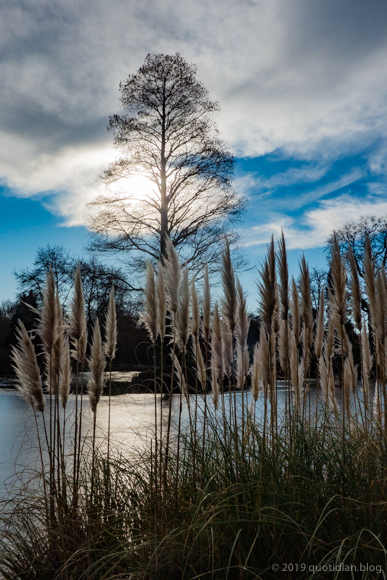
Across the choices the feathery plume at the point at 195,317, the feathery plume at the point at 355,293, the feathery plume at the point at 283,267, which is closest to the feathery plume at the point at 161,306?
the feathery plume at the point at 195,317

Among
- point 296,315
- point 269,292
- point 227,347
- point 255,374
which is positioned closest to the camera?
point 269,292

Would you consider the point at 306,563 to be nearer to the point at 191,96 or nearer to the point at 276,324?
the point at 276,324

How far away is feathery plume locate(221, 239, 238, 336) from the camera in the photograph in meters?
2.39

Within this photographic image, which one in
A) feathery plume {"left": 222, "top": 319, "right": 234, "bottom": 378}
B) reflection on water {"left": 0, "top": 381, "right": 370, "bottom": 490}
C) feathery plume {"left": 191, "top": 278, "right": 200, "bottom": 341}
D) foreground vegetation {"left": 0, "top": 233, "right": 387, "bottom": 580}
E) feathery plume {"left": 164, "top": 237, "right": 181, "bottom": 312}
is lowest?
reflection on water {"left": 0, "top": 381, "right": 370, "bottom": 490}

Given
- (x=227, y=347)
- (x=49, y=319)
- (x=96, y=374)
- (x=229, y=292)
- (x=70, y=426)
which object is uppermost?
(x=229, y=292)

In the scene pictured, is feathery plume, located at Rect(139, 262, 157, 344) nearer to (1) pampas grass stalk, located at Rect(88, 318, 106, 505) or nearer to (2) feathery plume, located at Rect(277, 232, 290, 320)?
(1) pampas grass stalk, located at Rect(88, 318, 106, 505)

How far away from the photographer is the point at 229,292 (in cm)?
242

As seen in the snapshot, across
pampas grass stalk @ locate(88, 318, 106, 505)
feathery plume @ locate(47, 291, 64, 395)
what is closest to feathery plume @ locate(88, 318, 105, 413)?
pampas grass stalk @ locate(88, 318, 106, 505)

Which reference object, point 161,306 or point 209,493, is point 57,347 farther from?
point 209,493

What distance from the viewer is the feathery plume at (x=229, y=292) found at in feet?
7.85

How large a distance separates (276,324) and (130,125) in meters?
12.7

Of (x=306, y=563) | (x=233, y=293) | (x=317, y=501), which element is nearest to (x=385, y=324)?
(x=233, y=293)

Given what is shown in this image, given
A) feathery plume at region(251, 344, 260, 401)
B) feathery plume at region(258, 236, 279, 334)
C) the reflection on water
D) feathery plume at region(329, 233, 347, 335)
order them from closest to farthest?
feathery plume at region(258, 236, 279, 334) → feathery plume at region(329, 233, 347, 335) → feathery plume at region(251, 344, 260, 401) → the reflection on water

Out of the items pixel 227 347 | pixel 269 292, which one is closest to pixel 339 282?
pixel 269 292
